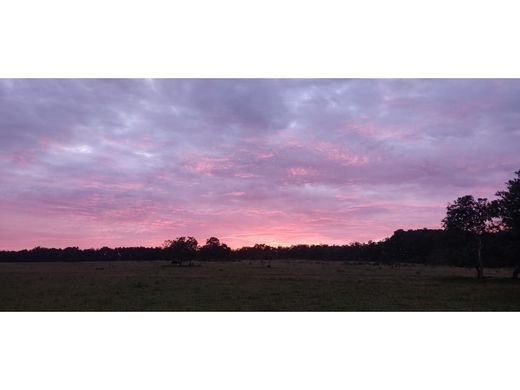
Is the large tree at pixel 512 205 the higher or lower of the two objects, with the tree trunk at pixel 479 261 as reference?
higher

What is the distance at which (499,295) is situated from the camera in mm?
30203

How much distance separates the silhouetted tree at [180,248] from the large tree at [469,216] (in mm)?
54551

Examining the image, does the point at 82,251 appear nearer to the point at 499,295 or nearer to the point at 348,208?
the point at 348,208

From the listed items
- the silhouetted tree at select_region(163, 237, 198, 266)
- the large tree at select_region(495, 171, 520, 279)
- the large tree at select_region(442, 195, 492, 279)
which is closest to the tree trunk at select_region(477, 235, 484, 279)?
the large tree at select_region(442, 195, 492, 279)

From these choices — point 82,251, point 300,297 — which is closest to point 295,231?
point 300,297

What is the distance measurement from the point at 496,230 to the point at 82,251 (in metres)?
82.3

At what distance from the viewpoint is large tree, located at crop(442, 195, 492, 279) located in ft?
163

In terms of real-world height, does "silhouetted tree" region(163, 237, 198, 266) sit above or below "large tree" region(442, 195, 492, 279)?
below

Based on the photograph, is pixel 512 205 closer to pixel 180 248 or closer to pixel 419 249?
pixel 419 249

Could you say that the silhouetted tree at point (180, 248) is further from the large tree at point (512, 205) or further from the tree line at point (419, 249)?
the large tree at point (512, 205)

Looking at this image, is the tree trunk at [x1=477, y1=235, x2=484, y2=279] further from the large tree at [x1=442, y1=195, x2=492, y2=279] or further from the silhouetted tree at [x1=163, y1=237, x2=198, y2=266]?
the silhouetted tree at [x1=163, y1=237, x2=198, y2=266]

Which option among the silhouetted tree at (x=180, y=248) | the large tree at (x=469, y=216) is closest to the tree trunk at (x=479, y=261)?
the large tree at (x=469, y=216)

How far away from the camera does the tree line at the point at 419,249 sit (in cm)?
4625
